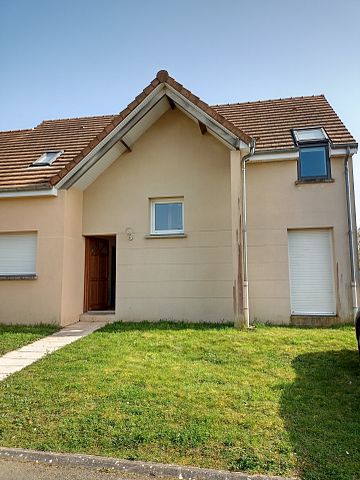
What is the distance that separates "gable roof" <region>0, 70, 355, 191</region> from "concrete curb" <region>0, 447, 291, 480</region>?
7.45m

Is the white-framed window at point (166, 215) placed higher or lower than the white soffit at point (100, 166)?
lower

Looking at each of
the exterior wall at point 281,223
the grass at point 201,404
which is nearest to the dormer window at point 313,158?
the exterior wall at point 281,223

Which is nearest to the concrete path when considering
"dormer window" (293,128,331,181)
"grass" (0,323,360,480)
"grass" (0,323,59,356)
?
"grass" (0,323,59,356)

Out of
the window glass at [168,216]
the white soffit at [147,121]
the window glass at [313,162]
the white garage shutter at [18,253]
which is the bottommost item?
the white garage shutter at [18,253]

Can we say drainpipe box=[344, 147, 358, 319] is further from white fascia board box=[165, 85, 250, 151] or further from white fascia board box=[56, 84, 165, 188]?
white fascia board box=[56, 84, 165, 188]

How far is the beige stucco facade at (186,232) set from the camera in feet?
30.6

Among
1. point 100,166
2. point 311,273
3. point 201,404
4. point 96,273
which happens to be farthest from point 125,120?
point 201,404

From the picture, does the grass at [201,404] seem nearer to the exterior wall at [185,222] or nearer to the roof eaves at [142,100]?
the exterior wall at [185,222]

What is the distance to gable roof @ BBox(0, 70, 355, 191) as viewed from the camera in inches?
356

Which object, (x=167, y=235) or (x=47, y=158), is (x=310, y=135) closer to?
(x=167, y=235)

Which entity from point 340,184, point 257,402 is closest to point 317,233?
point 340,184

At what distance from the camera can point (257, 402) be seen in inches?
169

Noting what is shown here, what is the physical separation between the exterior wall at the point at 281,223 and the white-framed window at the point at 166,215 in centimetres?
208

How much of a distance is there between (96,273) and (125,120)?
5215mm
